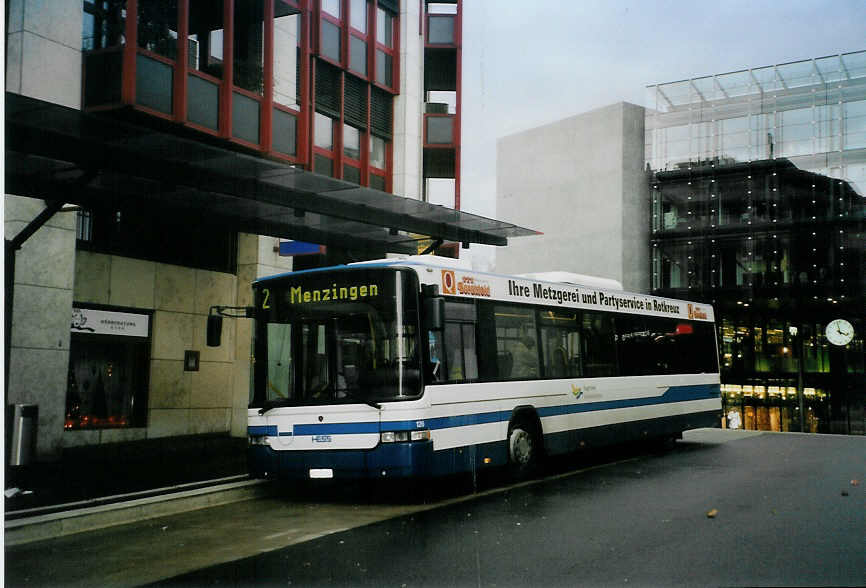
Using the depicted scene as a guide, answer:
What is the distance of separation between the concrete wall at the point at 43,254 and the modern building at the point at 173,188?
0.03 metres

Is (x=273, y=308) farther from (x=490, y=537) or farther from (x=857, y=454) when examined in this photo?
(x=857, y=454)

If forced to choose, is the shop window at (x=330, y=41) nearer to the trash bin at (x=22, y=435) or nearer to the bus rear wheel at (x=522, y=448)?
the bus rear wheel at (x=522, y=448)

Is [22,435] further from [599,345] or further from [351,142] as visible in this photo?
[351,142]

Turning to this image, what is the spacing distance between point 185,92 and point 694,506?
1060 cm

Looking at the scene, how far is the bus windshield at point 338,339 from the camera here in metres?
10.7

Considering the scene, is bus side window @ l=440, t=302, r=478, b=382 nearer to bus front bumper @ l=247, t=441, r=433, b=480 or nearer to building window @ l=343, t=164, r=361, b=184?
bus front bumper @ l=247, t=441, r=433, b=480

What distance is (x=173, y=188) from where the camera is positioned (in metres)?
14.1

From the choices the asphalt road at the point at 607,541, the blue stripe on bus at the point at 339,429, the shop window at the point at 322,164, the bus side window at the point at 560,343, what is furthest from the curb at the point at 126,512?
the shop window at the point at 322,164

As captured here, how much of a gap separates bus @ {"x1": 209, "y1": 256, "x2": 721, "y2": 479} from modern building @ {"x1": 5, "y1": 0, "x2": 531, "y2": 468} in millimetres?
2396

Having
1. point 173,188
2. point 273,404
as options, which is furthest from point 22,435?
point 173,188

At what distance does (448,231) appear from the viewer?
16.9 metres

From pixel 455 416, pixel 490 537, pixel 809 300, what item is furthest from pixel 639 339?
pixel 809 300

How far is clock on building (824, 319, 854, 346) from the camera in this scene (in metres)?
27.1

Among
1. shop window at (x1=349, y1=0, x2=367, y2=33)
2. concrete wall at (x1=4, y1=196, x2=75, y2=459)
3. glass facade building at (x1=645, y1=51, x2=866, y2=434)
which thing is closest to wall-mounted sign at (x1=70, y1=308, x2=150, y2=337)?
concrete wall at (x1=4, y1=196, x2=75, y2=459)
